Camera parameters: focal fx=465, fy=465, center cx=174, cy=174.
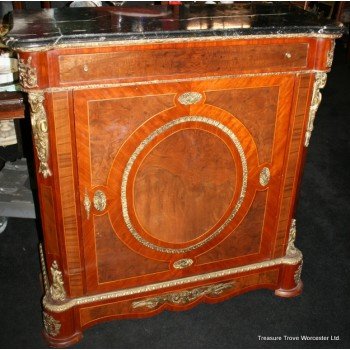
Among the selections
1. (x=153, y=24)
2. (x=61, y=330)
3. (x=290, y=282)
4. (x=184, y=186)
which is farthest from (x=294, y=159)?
(x=61, y=330)

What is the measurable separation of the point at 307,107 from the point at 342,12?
382 cm

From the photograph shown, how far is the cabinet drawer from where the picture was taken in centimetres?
121

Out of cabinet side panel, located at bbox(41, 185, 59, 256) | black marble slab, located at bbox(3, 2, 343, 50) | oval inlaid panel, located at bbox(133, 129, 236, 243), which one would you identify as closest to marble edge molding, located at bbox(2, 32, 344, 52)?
black marble slab, located at bbox(3, 2, 343, 50)

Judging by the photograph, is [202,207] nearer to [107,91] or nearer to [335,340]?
[107,91]

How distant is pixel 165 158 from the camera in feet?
4.72

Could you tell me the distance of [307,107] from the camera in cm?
150

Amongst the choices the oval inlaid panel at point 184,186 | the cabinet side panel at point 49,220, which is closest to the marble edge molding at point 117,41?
the oval inlaid panel at point 184,186

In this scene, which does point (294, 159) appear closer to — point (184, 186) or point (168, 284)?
point (184, 186)

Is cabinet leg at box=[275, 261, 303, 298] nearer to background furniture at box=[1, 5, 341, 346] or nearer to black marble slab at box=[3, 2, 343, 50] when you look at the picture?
background furniture at box=[1, 5, 341, 346]

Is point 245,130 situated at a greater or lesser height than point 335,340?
greater

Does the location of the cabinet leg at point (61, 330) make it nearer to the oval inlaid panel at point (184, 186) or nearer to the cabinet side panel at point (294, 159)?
the oval inlaid panel at point (184, 186)

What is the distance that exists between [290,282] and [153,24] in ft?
3.67

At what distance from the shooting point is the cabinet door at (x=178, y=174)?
134 centimetres

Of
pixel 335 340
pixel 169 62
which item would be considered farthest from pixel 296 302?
pixel 169 62
